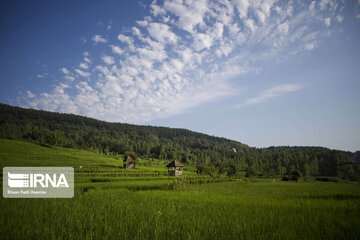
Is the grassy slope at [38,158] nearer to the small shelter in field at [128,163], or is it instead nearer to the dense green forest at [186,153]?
the small shelter in field at [128,163]

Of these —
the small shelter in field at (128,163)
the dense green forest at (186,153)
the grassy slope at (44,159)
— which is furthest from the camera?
the dense green forest at (186,153)

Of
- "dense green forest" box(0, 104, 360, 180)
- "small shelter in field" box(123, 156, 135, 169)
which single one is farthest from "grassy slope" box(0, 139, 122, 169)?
"dense green forest" box(0, 104, 360, 180)

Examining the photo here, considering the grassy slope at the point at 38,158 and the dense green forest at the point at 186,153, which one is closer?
the grassy slope at the point at 38,158

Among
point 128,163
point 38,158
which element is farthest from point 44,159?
point 128,163

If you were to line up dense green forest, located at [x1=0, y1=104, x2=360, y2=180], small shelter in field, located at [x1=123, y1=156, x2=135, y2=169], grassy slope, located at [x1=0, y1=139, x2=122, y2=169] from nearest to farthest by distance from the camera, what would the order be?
grassy slope, located at [x1=0, y1=139, x2=122, y2=169] < small shelter in field, located at [x1=123, y1=156, x2=135, y2=169] < dense green forest, located at [x1=0, y1=104, x2=360, y2=180]

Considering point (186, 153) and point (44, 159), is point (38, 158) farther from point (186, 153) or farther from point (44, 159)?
point (186, 153)

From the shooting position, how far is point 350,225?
4.36m

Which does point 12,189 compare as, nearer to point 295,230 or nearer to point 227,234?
point 227,234

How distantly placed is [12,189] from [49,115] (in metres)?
210

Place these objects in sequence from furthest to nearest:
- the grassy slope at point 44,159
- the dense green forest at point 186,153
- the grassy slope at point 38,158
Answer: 1. the dense green forest at point 186,153
2. the grassy slope at point 44,159
3. the grassy slope at point 38,158

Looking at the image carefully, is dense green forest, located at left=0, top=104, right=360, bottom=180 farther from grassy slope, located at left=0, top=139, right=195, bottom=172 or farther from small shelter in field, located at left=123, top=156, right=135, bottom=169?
small shelter in field, located at left=123, top=156, right=135, bottom=169

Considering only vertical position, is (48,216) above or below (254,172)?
above

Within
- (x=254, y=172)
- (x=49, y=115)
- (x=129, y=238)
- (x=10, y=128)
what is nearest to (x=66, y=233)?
(x=129, y=238)

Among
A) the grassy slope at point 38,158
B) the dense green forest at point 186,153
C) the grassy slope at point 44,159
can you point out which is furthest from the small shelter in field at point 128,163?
the dense green forest at point 186,153
